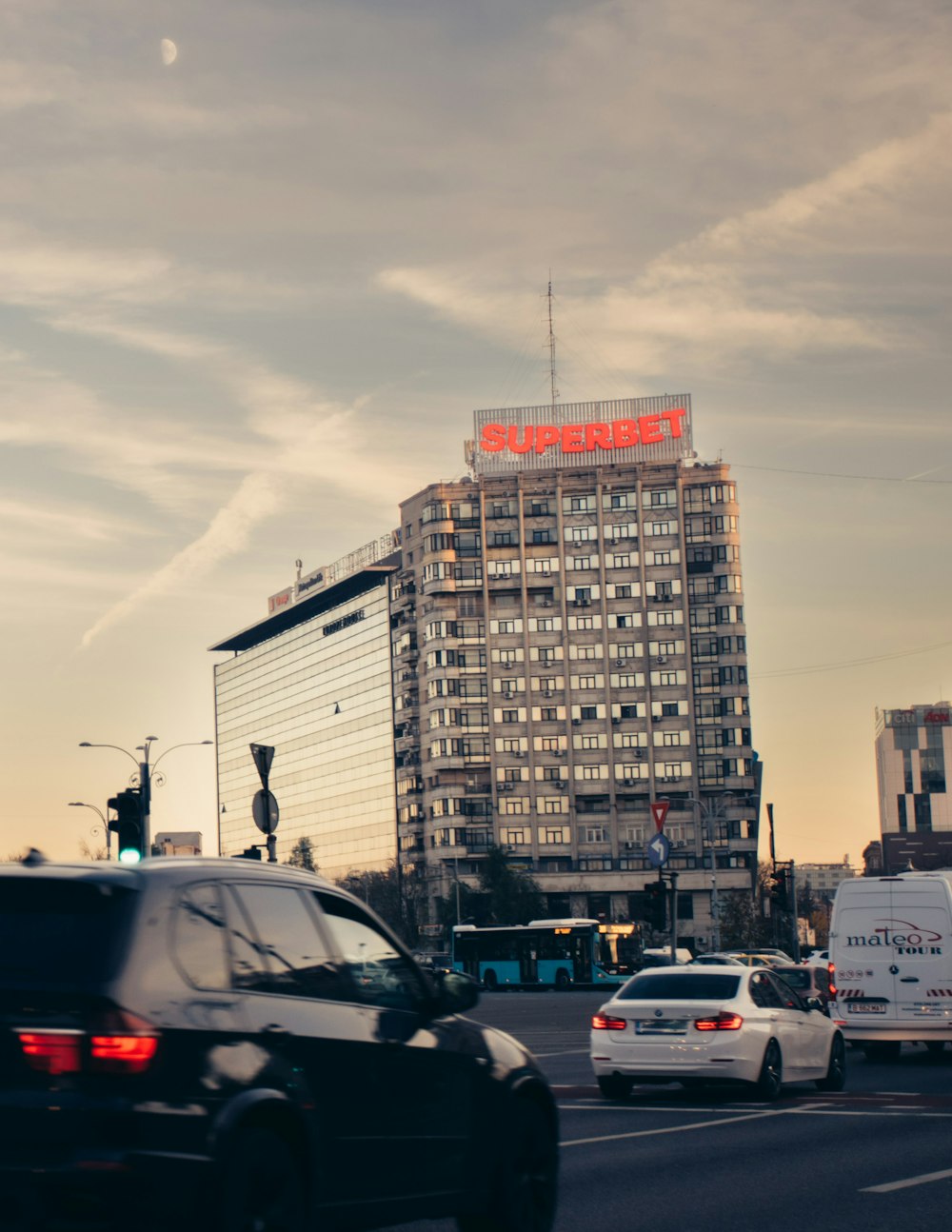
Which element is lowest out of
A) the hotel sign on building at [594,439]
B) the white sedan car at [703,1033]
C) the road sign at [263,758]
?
the white sedan car at [703,1033]

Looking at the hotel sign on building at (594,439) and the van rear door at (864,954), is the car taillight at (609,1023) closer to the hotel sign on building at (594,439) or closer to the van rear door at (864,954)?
the van rear door at (864,954)

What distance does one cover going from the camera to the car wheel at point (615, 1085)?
1856 cm

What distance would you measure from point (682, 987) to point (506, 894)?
375 ft

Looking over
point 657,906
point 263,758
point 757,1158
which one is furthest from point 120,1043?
point 657,906

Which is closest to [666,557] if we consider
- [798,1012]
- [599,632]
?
[599,632]

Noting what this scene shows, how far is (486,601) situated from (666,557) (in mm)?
15256

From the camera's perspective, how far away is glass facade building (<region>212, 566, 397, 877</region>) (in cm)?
16438

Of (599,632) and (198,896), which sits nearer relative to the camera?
(198,896)

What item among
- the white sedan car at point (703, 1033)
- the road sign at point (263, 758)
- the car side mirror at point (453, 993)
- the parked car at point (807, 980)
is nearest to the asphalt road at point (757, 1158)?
the white sedan car at point (703, 1033)

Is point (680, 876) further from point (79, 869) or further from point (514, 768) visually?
point (79, 869)

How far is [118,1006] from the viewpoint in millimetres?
6055

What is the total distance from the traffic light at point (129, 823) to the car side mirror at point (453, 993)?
13.9 m

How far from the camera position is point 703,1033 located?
18.2 metres

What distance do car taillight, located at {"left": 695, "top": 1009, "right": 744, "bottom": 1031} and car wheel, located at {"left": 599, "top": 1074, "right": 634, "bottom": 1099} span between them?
1.03 meters
